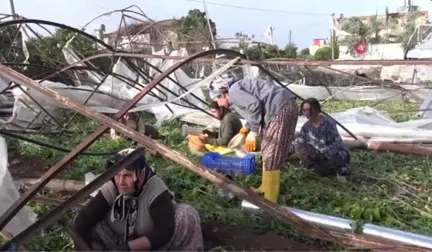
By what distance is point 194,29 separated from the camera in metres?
16.9

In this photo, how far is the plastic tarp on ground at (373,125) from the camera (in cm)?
704

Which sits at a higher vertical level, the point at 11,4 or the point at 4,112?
the point at 11,4

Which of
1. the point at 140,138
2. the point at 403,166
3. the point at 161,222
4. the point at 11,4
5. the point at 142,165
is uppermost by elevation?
the point at 11,4

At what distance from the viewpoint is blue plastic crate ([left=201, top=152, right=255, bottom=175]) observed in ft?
17.5

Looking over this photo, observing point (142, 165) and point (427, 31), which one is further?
point (427, 31)

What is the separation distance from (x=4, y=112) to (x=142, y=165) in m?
7.00

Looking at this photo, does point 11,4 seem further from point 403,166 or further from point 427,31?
point 427,31

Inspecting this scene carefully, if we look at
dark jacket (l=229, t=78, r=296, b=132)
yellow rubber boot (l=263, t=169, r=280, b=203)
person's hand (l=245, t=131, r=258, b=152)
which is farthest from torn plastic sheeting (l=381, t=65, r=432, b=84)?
yellow rubber boot (l=263, t=169, r=280, b=203)

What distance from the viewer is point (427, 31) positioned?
82.6ft

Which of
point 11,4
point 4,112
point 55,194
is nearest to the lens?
point 55,194

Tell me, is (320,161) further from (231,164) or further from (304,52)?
(304,52)

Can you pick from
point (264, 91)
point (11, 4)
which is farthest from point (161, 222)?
point (11, 4)

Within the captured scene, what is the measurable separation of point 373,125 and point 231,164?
322 centimetres

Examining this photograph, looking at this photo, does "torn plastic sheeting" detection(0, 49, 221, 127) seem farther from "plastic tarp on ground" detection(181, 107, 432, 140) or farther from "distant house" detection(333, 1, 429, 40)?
"distant house" detection(333, 1, 429, 40)
